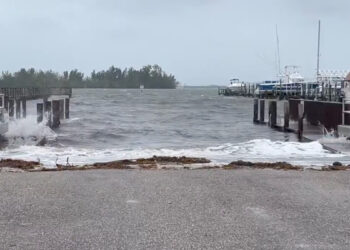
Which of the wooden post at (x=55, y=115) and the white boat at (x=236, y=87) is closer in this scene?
the wooden post at (x=55, y=115)

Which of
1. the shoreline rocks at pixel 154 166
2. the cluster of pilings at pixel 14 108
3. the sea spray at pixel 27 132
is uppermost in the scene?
the cluster of pilings at pixel 14 108

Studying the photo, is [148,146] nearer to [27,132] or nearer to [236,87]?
[27,132]

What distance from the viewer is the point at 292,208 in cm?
749

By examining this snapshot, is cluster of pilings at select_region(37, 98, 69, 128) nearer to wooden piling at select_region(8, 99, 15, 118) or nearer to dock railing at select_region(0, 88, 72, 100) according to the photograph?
wooden piling at select_region(8, 99, 15, 118)

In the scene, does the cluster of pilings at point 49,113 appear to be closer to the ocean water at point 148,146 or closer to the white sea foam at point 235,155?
the ocean water at point 148,146

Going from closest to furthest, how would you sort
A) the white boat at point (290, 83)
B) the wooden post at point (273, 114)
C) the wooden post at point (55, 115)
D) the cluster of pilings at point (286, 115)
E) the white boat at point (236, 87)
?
1. the cluster of pilings at point (286, 115)
2. the wooden post at point (273, 114)
3. the wooden post at point (55, 115)
4. the white boat at point (290, 83)
5. the white boat at point (236, 87)

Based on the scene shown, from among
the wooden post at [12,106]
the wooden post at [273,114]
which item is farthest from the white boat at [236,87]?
the wooden post at [12,106]

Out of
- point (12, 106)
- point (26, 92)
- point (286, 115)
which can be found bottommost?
point (286, 115)

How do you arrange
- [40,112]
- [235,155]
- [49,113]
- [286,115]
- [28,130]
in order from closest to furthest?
[235,155] → [28,130] → [286,115] → [40,112] → [49,113]

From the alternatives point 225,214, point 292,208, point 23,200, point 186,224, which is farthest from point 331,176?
point 23,200

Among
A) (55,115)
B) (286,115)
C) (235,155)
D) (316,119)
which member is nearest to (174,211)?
(235,155)

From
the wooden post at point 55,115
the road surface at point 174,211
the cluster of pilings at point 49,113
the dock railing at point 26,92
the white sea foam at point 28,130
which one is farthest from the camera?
the dock railing at point 26,92

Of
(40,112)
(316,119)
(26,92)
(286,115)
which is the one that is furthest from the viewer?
(26,92)

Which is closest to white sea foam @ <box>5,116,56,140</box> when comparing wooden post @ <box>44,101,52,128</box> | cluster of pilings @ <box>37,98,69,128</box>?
cluster of pilings @ <box>37,98,69,128</box>
